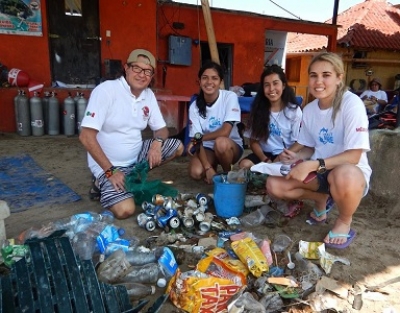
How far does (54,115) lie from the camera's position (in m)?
6.65

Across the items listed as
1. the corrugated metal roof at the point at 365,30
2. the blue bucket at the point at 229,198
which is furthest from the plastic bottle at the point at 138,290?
the corrugated metal roof at the point at 365,30

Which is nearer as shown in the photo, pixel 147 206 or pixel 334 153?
pixel 334 153

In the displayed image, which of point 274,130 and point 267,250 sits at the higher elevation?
point 274,130

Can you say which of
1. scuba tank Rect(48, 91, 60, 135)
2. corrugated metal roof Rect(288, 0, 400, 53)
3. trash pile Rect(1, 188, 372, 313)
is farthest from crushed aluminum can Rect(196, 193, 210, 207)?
corrugated metal roof Rect(288, 0, 400, 53)

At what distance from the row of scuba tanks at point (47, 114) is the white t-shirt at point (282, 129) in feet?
14.5

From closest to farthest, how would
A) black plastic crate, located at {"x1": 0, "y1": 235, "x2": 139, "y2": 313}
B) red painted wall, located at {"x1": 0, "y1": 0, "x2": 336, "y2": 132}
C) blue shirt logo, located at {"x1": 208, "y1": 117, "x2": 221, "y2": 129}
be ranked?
black plastic crate, located at {"x1": 0, "y1": 235, "x2": 139, "y2": 313} → blue shirt logo, located at {"x1": 208, "y1": 117, "x2": 221, "y2": 129} → red painted wall, located at {"x1": 0, "y1": 0, "x2": 336, "y2": 132}

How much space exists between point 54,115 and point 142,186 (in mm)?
4355

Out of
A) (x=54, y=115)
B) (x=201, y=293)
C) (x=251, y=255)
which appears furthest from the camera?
(x=54, y=115)

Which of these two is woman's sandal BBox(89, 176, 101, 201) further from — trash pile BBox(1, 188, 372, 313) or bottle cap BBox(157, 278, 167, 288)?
bottle cap BBox(157, 278, 167, 288)

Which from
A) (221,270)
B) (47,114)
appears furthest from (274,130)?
(47,114)

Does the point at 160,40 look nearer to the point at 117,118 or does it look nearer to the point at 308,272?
the point at 117,118

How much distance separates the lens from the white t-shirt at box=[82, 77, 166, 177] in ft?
9.61

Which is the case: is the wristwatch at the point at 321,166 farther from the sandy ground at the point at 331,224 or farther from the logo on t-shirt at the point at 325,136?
the sandy ground at the point at 331,224

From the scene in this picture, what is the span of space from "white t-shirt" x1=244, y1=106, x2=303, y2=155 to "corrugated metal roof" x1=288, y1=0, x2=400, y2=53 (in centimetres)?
1344
